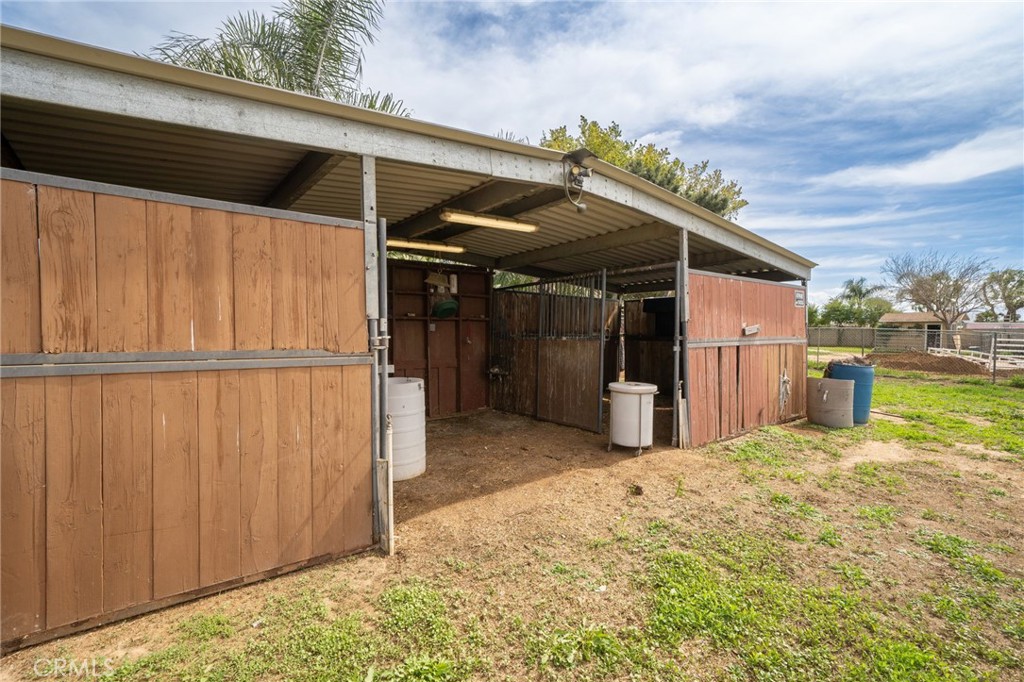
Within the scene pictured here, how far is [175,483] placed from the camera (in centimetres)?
232

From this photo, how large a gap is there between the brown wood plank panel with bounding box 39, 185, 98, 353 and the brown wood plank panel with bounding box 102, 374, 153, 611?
260 mm

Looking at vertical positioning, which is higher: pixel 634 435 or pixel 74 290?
pixel 74 290

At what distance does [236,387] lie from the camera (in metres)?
2.51

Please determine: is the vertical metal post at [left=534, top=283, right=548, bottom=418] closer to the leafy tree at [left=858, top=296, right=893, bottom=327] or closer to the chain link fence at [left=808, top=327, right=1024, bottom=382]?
the chain link fence at [left=808, top=327, right=1024, bottom=382]

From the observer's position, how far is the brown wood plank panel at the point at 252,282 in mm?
2506

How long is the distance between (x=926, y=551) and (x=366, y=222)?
4542 millimetres

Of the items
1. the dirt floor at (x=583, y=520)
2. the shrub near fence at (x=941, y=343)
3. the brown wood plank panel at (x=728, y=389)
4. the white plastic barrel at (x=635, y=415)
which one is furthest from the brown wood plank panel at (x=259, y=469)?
the shrub near fence at (x=941, y=343)

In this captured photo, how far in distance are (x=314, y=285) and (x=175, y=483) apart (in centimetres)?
134

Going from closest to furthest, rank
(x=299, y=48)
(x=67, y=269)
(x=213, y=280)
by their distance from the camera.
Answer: (x=67, y=269) < (x=213, y=280) < (x=299, y=48)

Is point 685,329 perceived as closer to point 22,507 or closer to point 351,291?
point 351,291

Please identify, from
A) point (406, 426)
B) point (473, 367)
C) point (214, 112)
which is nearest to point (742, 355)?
point (473, 367)

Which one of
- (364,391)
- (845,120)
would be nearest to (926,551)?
(364,391)

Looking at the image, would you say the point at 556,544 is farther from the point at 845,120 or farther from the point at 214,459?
the point at 845,120

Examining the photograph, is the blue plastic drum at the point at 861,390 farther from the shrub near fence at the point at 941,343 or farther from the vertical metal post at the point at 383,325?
the vertical metal post at the point at 383,325
